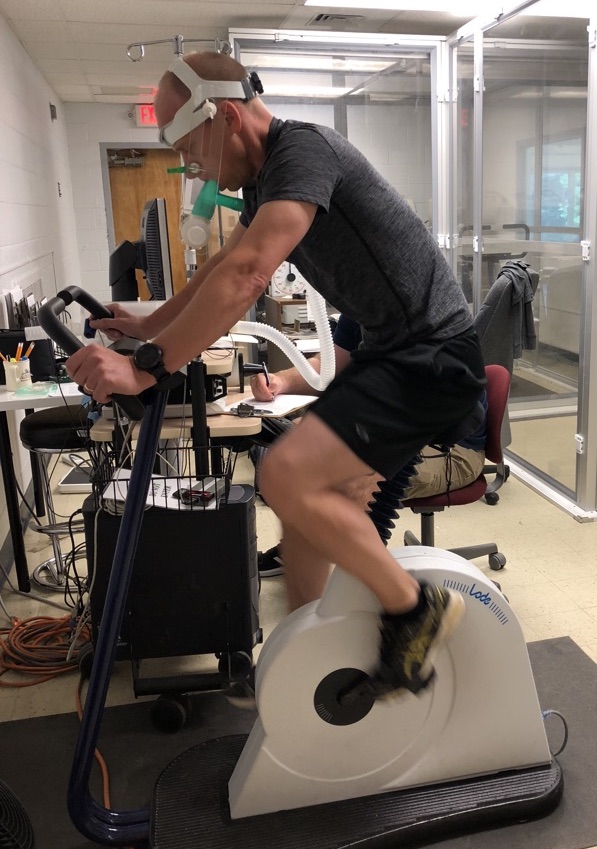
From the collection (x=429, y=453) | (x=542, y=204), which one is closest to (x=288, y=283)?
(x=542, y=204)

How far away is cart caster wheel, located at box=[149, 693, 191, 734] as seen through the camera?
2.05 m

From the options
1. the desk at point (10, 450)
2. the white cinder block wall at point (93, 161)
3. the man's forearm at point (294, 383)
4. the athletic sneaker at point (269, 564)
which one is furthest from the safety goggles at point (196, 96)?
the white cinder block wall at point (93, 161)

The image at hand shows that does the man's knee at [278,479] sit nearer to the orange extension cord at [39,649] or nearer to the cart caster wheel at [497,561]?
the orange extension cord at [39,649]

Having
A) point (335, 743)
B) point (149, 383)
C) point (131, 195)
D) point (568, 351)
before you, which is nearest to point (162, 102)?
point (149, 383)

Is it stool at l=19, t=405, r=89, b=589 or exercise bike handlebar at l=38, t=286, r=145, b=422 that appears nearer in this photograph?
exercise bike handlebar at l=38, t=286, r=145, b=422

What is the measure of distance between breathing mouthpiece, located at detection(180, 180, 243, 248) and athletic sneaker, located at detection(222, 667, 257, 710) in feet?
3.89

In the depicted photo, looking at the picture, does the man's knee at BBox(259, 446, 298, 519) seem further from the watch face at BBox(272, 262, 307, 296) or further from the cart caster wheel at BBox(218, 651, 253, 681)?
the watch face at BBox(272, 262, 307, 296)

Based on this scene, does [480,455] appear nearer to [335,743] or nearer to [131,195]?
[335,743]

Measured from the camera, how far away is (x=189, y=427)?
2297 millimetres

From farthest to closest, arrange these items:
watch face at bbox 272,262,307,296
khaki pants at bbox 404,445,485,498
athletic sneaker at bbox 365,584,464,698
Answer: watch face at bbox 272,262,307,296 → khaki pants at bbox 404,445,485,498 → athletic sneaker at bbox 365,584,464,698

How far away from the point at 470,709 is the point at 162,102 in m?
1.47

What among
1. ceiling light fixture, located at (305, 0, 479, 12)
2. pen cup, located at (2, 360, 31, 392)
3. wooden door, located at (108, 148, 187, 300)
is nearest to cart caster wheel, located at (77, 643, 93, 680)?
pen cup, located at (2, 360, 31, 392)

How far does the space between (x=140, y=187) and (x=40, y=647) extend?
6278 millimetres

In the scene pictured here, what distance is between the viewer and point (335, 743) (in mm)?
1637
